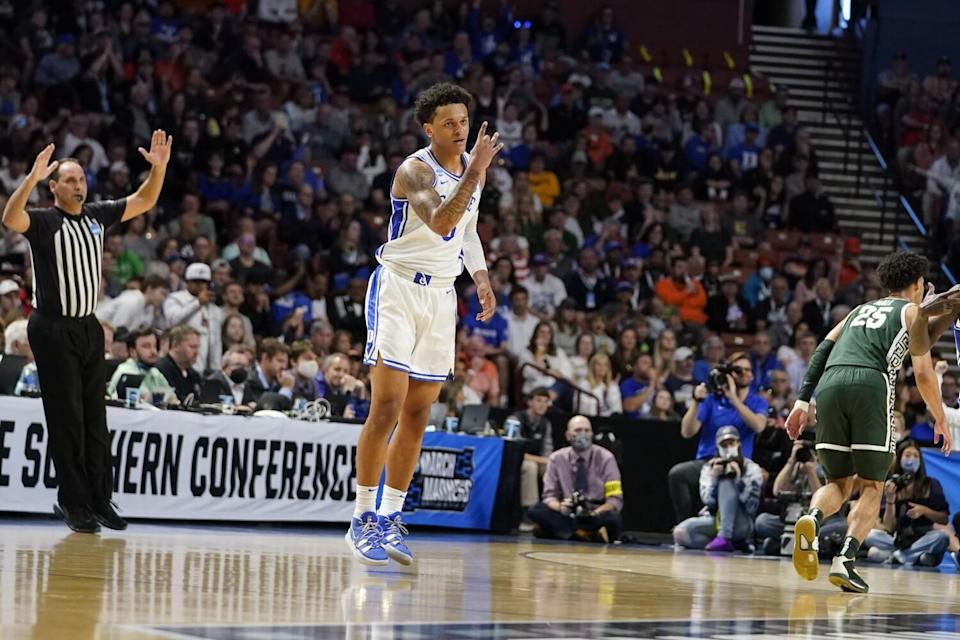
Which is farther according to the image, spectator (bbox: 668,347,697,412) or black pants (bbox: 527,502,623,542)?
spectator (bbox: 668,347,697,412)

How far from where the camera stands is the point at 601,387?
573 inches

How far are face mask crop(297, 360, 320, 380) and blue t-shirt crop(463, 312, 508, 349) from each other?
113 inches

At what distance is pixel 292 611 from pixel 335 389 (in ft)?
26.5

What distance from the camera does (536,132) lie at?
64.2 ft

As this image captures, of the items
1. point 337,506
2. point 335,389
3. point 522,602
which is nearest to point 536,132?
point 335,389

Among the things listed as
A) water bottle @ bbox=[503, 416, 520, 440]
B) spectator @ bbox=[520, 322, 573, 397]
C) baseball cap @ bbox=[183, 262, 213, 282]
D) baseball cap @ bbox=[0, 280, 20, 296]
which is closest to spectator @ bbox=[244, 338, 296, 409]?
baseball cap @ bbox=[183, 262, 213, 282]

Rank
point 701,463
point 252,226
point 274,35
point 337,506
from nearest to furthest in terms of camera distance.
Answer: point 337,506 → point 701,463 → point 252,226 → point 274,35

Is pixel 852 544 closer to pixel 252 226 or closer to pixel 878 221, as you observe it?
pixel 252 226

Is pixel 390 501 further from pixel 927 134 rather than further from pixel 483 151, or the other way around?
pixel 927 134

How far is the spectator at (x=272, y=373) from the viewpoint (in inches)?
480

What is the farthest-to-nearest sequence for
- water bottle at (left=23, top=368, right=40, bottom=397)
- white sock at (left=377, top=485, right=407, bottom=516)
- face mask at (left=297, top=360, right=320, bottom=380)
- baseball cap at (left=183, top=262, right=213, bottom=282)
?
baseball cap at (left=183, top=262, right=213, bottom=282) < face mask at (left=297, top=360, right=320, bottom=380) < water bottle at (left=23, top=368, right=40, bottom=397) < white sock at (left=377, top=485, right=407, bottom=516)

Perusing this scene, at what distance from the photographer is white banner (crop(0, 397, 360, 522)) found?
9.91 meters

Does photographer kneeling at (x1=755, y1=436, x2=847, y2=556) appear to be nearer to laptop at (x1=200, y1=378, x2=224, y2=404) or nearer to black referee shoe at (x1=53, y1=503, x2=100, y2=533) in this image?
laptop at (x1=200, y1=378, x2=224, y2=404)

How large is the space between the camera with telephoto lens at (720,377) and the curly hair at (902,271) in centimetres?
421
